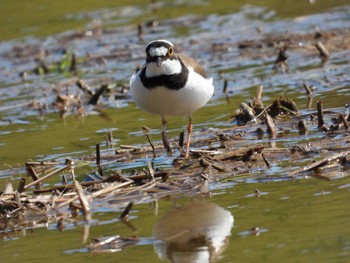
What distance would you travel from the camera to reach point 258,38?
1549 cm

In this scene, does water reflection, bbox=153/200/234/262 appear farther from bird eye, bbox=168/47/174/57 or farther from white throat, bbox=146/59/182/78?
bird eye, bbox=168/47/174/57

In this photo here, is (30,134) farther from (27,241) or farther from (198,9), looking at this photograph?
(198,9)

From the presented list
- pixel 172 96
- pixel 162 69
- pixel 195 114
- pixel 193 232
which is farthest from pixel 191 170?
pixel 195 114

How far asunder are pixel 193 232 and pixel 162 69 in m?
2.07

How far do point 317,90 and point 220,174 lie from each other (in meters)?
3.79

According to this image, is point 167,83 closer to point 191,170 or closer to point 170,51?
point 170,51

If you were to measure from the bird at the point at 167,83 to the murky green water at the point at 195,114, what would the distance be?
0.96 meters

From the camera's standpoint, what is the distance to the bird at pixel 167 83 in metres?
8.06

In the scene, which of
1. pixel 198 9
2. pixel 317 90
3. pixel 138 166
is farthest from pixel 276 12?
pixel 138 166

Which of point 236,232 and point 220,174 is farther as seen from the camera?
point 220,174

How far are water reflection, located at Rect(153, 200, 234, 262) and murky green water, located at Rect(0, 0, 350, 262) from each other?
7 cm

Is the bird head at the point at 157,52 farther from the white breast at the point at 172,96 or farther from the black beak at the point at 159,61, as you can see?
the white breast at the point at 172,96

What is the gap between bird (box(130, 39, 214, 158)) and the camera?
8.06 meters

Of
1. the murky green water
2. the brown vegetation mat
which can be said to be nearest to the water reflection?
the murky green water
